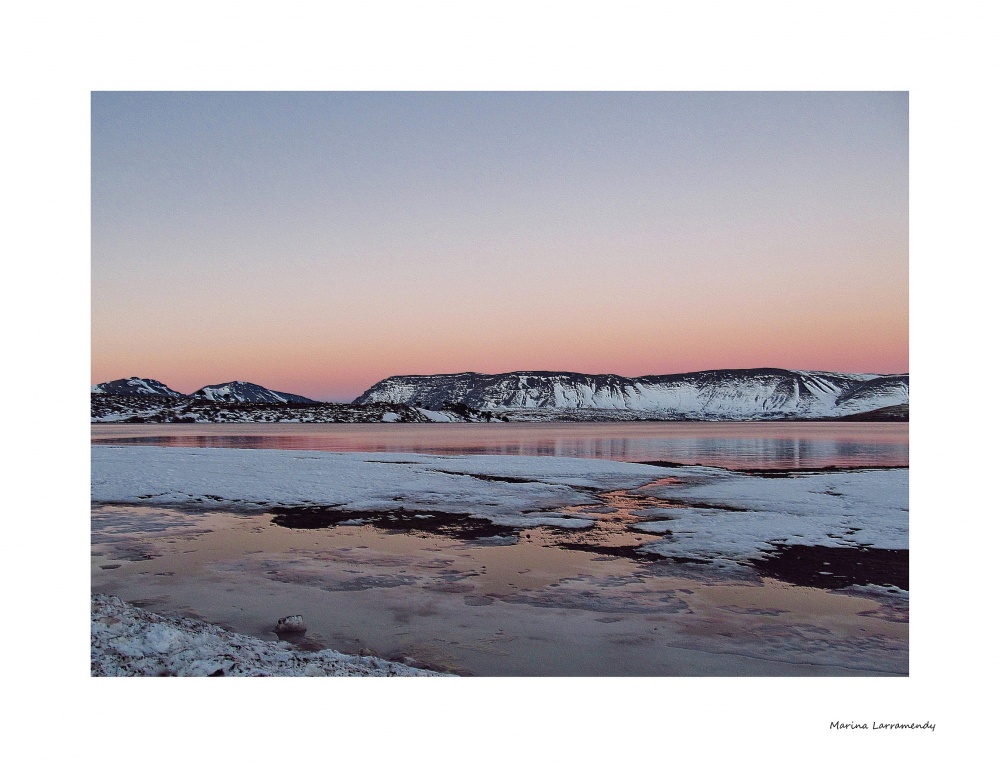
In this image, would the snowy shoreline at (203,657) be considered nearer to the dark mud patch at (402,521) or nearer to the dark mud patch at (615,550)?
the dark mud patch at (615,550)

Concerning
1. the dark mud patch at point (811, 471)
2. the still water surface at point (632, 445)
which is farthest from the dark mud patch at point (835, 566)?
the still water surface at point (632, 445)

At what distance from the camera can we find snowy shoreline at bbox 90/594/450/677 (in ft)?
13.9

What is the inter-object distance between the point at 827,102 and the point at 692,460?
16026 mm

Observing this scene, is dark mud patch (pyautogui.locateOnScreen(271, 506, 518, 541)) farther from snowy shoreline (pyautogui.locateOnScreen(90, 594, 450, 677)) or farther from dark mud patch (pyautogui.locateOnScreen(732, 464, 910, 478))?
dark mud patch (pyautogui.locateOnScreen(732, 464, 910, 478))

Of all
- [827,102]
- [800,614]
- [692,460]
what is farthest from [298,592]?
[692,460]

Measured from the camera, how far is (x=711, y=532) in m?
8.87

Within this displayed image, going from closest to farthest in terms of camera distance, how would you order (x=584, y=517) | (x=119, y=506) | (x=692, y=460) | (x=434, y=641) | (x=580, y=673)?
(x=580, y=673), (x=434, y=641), (x=584, y=517), (x=119, y=506), (x=692, y=460)

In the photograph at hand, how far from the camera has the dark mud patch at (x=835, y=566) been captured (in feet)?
21.6

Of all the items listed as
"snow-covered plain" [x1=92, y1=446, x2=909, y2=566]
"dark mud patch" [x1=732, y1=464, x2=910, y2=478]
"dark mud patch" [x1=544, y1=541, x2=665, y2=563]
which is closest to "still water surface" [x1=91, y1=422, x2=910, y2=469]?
"dark mud patch" [x1=732, y1=464, x2=910, y2=478]

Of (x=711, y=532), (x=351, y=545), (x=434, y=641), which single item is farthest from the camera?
(x=711, y=532)

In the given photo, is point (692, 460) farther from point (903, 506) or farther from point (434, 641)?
point (434, 641)

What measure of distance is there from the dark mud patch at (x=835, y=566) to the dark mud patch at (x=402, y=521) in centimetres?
362

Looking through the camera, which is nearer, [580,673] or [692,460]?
[580,673]
